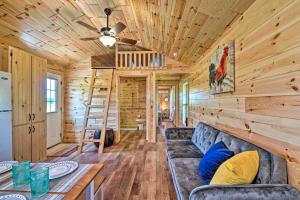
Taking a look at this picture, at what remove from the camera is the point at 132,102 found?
29.3ft

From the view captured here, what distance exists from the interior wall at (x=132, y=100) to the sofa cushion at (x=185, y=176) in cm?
617

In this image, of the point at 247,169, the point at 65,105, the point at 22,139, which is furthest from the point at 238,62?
the point at 65,105

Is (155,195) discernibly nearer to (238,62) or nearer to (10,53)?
(238,62)

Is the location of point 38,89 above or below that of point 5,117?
above

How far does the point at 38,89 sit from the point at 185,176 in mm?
3266

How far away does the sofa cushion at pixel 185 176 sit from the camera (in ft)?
6.15

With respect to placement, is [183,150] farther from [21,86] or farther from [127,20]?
[21,86]

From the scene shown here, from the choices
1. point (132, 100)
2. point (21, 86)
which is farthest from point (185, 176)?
point (132, 100)

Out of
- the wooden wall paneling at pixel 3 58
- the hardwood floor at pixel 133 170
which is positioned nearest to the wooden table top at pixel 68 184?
the hardwood floor at pixel 133 170

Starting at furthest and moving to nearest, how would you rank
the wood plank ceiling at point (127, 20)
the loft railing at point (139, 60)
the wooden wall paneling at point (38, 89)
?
the loft railing at point (139, 60) < the wooden wall paneling at point (38, 89) < the wood plank ceiling at point (127, 20)

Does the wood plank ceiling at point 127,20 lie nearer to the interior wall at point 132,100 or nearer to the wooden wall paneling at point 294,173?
the wooden wall paneling at point 294,173

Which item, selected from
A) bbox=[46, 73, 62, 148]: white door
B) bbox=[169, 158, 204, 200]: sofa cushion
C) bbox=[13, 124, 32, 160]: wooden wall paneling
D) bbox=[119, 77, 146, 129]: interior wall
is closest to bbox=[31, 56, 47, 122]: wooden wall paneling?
bbox=[13, 124, 32, 160]: wooden wall paneling

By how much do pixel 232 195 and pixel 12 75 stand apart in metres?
3.46

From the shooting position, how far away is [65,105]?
6.43 m
